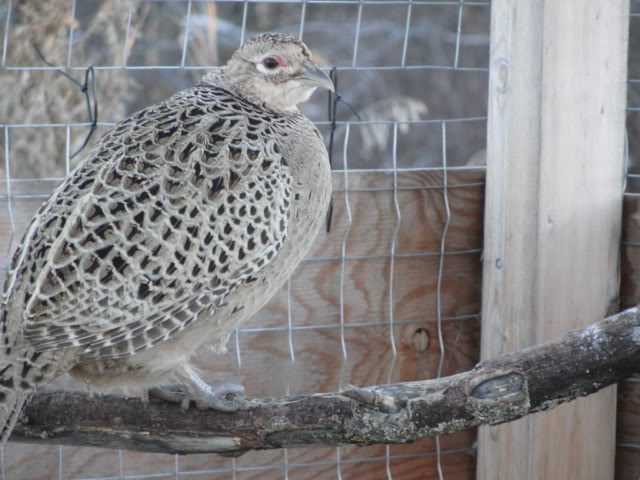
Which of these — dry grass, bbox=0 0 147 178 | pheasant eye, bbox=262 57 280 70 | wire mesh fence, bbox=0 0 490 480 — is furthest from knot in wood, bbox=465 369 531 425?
dry grass, bbox=0 0 147 178

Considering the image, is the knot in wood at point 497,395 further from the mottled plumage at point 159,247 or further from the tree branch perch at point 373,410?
the mottled plumage at point 159,247

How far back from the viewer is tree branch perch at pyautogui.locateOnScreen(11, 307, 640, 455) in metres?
2.93

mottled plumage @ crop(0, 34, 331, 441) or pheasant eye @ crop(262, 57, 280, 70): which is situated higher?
pheasant eye @ crop(262, 57, 280, 70)

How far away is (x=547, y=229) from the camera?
3.85 metres

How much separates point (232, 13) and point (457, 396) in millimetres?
9128

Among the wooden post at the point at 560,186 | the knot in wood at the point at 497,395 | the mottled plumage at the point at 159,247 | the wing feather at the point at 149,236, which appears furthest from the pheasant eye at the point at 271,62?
the knot in wood at the point at 497,395

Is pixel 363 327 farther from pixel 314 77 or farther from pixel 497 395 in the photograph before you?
pixel 497 395

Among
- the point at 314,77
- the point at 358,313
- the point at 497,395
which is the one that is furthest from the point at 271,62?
the point at 497,395

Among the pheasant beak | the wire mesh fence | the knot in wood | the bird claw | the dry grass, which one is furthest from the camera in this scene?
the dry grass

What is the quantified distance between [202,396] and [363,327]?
1.12 m

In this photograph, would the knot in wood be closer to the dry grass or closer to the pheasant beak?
the pheasant beak

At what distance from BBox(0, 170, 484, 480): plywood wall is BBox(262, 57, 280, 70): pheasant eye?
2.18 feet

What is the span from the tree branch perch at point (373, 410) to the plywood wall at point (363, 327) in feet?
2.38

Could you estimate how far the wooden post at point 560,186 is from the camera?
3.77 m
